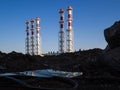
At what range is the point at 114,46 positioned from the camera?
7.67m

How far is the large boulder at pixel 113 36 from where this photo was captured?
7.50 m

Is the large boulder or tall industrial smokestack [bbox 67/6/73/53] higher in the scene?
tall industrial smokestack [bbox 67/6/73/53]

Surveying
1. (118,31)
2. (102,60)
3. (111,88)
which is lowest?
(111,88)

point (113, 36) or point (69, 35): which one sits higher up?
point (69, 35)

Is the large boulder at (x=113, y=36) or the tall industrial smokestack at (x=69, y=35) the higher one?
the tall industrial smokestack at (x=69, y=35)

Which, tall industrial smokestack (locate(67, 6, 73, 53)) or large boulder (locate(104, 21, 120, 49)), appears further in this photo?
tall industrial smokestack (locate(67, 6, 73, 53))

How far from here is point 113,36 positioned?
7539mm

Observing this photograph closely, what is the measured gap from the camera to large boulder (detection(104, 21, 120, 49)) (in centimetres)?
750

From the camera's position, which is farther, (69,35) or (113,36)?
(69,35)

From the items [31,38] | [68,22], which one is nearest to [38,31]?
[31,38]

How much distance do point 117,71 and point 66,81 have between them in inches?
103

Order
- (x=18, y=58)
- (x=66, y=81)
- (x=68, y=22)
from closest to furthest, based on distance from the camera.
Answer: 1. (x=66, y=81)
2. (x=18, y=58)
3. (x=68, y=22)

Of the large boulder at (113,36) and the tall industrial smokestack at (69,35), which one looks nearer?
the large boulder at (113,36)

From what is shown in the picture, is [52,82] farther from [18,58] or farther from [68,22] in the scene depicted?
[68,22]
